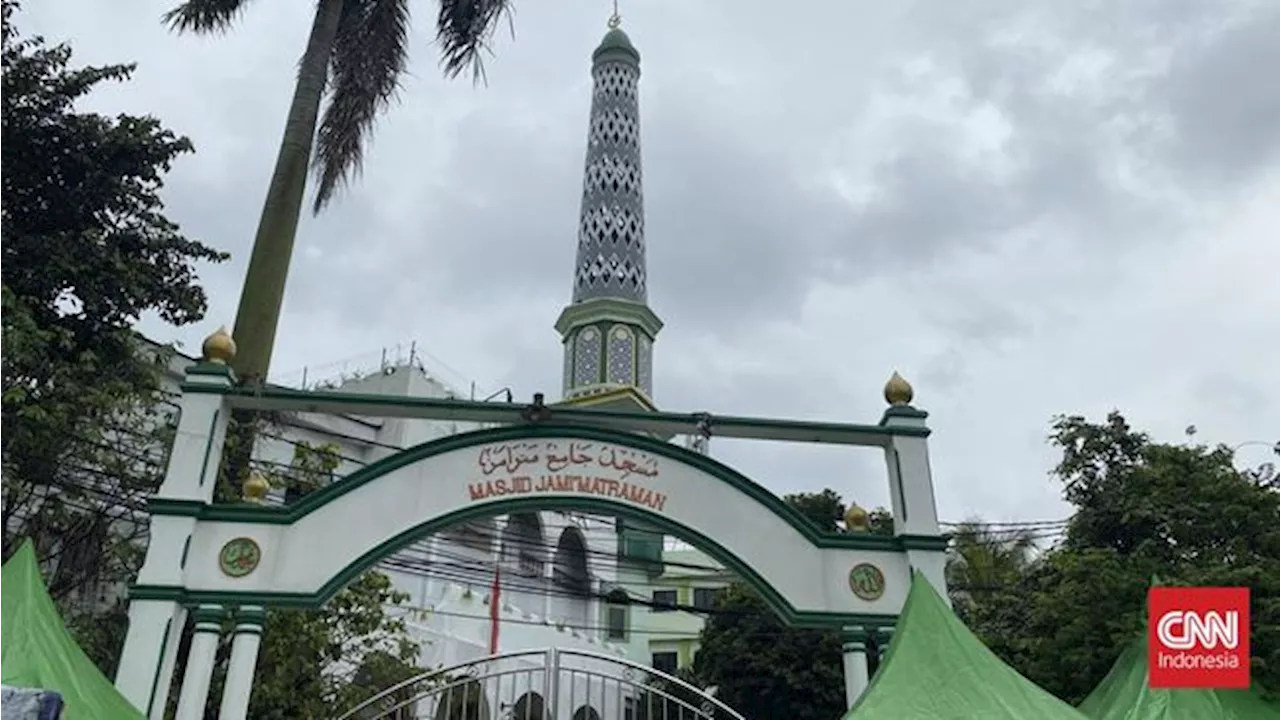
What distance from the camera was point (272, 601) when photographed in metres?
7.21

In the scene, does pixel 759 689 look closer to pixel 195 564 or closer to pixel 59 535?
pixel 59 535

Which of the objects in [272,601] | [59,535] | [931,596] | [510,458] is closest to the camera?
[931,596]

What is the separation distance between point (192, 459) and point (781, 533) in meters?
4.04

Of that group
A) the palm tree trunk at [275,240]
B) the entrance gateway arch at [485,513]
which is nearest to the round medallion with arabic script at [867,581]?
the entrance gateway arch at [485,513]

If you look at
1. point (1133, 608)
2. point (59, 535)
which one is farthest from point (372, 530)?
point (1133, 608)

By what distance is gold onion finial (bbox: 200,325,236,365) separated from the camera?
793cm

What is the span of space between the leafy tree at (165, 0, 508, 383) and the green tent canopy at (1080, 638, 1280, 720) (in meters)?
8.76

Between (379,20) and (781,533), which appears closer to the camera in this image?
(781,533)

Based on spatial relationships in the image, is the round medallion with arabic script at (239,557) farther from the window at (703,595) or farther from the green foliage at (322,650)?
the window at (703,595)

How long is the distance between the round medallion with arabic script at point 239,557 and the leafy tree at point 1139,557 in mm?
7892

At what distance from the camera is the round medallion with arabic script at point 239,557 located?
7.27m

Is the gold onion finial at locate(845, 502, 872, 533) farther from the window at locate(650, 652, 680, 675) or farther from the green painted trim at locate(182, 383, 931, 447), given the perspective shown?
the window at locate(650, 652, 680, 675)

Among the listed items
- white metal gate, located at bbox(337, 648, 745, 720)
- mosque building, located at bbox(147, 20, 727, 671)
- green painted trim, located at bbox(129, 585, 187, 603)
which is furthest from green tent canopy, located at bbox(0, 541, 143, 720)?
mosque building, located at bbox(147, 20, 727, 671)

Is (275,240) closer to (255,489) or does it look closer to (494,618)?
(255,489)
